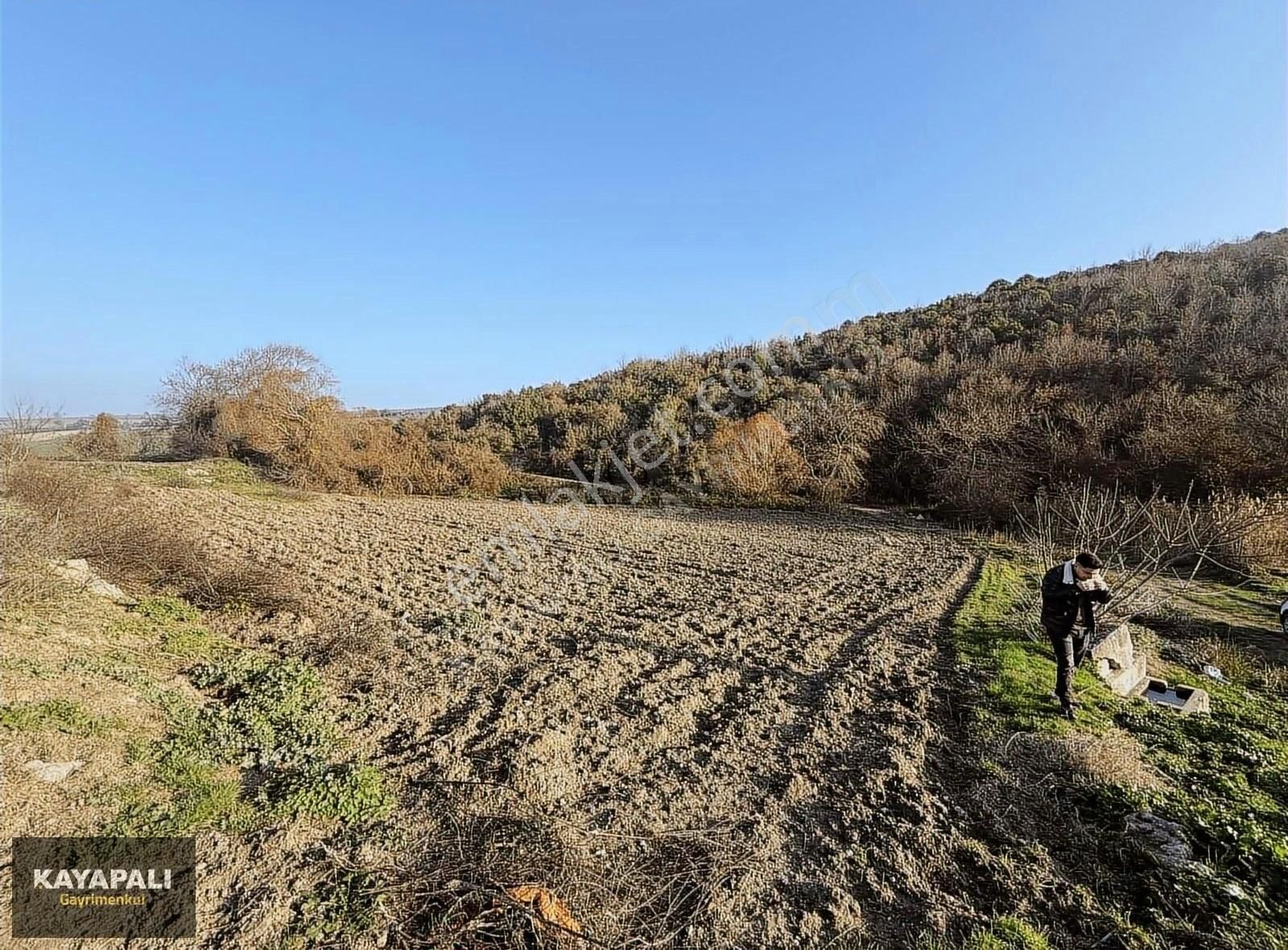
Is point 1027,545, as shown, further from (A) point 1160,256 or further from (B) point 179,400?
(A) point 1160,256

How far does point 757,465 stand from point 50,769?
17.7 metres

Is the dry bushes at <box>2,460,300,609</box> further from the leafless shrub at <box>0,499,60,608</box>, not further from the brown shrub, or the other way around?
the brown shrub

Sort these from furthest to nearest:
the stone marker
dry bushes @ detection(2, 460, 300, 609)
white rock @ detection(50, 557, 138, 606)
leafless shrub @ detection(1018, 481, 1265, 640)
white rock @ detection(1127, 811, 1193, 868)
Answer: leafless shrub @ detection(1018, 481, 1265, 640), dry bushes @ detection(2, 460, 300, 609), the stone marker, white rock @ detection(50, 557, 138, 606), white rock @ detection(1127, 811, 1193, 868)

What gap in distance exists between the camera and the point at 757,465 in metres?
19.1

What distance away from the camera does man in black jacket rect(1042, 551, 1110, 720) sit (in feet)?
15.0

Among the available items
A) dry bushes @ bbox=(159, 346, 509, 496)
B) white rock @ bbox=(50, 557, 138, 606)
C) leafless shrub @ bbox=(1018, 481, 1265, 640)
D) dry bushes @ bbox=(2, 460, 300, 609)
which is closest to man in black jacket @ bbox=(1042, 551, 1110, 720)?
leafless shrub @ bbox=(1018, 481, 1265, 640)

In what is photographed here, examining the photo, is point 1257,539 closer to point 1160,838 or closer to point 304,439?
point 1160,838

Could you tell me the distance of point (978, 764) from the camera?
13.4ft

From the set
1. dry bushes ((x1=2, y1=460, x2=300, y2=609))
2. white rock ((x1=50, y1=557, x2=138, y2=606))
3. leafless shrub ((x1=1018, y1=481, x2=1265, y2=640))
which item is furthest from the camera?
leafless shrub ((x1=1018, y1=481, x2=1265, y2=640))

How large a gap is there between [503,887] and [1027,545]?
44.5ft

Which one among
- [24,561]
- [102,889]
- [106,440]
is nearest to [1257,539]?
[102,889]

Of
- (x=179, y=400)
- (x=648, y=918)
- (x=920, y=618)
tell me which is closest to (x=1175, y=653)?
(x=920, y=618)

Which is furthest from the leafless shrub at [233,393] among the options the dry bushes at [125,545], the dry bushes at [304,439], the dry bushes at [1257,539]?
the dry bushes at [1257,539]

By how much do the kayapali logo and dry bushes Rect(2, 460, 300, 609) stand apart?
3730mm
